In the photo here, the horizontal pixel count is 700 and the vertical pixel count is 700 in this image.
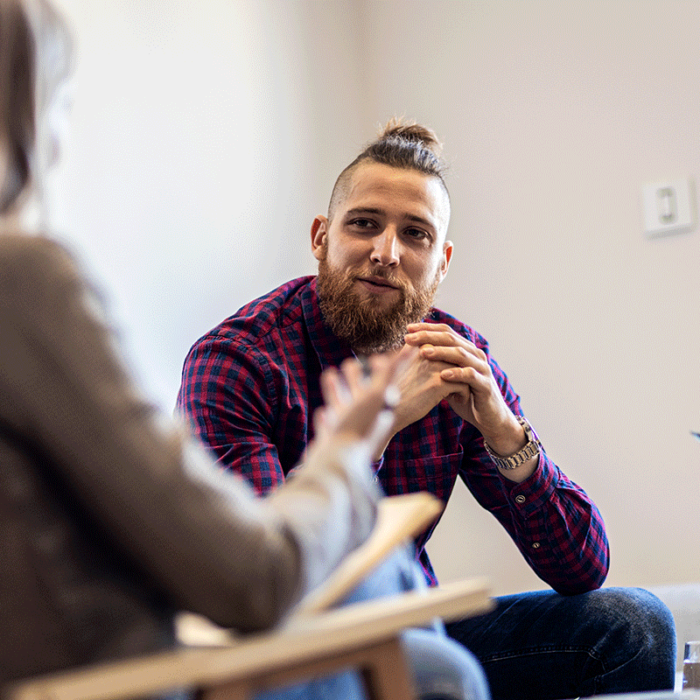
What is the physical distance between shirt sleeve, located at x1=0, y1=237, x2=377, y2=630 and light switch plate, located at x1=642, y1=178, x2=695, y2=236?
5.89 feet

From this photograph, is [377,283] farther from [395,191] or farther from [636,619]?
[636,619]

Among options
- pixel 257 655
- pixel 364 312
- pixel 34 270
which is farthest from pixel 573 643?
pixel 34 270

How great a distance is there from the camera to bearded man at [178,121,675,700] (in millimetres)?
1438

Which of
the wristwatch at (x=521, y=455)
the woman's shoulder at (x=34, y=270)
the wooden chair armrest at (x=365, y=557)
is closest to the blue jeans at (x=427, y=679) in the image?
the wooden chair armrest at (x=365, y=557)

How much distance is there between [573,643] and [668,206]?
43.7 inches

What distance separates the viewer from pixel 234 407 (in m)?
1.44

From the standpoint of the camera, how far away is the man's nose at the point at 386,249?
1.67 metres

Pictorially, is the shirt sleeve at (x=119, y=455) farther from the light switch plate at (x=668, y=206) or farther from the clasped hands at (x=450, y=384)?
the light switch plate at (x=668, y=206)

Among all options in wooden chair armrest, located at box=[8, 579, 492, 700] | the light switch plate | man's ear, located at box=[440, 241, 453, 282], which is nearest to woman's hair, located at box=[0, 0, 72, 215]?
wooden chair armrest, located at box=[8, 579, 492, 700]

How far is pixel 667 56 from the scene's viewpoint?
7.04 ft

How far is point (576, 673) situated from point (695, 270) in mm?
1041

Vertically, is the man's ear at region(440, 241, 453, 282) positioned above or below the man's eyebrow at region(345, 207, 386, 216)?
below

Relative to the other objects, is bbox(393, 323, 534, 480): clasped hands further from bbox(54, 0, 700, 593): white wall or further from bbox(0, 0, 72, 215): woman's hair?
bbox(0, 0, 72, 215): woman's hair

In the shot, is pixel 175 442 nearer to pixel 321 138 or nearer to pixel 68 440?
pixel 68 440
